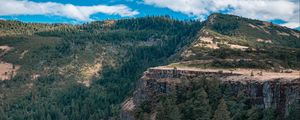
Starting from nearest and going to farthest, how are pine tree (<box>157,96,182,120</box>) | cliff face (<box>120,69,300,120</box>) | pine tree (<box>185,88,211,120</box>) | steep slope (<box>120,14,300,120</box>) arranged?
1. cliff face (<box>120,69,300,120</box>)
2. steep slope (<box>120,14,300,120</box>)
3. pine tree (<box>185,88,211,120</box>)
4. pine tree (<box>157,96,182,120</box>)

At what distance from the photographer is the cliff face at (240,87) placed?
76.7 m

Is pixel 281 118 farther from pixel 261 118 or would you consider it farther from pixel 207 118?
pixel 207 118

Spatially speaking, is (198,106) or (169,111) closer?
(198,106)

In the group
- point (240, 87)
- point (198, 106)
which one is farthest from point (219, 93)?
point (198, 106)

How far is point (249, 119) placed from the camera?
79.0 metres

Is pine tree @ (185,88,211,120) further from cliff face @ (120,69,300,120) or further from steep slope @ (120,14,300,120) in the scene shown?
cliff face @ (120,69,300,120)

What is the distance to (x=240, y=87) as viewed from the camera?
94.5 metres

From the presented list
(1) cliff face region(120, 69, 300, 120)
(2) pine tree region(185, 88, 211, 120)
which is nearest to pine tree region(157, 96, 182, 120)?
(2) pine tree region(185, 88, 211, 120)

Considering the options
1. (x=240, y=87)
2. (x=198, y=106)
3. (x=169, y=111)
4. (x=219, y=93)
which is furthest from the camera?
(x=219, y=93)

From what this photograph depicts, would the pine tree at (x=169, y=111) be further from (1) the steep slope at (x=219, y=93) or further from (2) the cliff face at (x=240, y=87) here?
(2) the cliff face at (x=240, y=87)

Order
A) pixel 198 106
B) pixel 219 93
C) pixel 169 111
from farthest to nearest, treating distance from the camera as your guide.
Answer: pixel 219 93 < pixel 169 111 < pixel 198 106

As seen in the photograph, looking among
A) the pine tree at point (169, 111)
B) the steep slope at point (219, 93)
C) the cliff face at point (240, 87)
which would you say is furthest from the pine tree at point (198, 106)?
the cliff face at point (240, 87)

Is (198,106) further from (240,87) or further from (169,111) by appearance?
(240,87)

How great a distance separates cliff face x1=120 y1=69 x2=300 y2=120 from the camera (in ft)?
252
